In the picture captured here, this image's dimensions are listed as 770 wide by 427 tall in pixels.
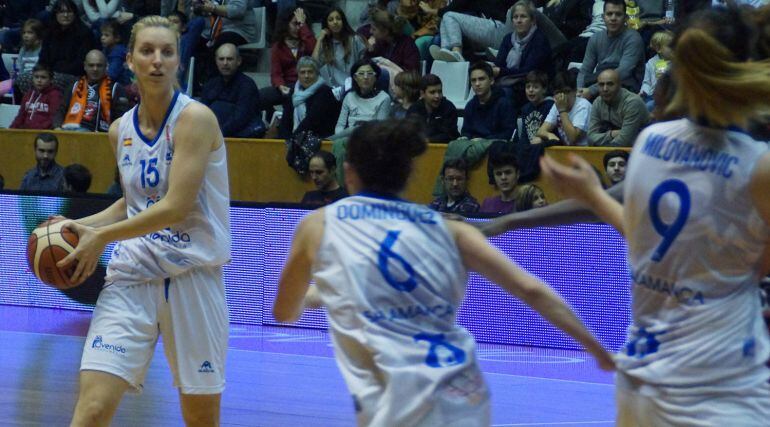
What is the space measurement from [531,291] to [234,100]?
959 centimetres

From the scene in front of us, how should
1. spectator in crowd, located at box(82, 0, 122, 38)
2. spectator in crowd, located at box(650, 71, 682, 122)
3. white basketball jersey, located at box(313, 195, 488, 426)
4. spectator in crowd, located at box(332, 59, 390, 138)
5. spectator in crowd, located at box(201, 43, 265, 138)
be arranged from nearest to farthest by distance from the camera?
white basketball jersey, located at box(313, 195, 488, 426) < spectator in crowd, located at box(650, 71, 682, 122) < spectator in crowd, located at box(332, 59, 390, 138) < spectator in crowd, located at box(201, 43, 265, 138) < spectator in crowd, located at box(82, 0, 122, 38)

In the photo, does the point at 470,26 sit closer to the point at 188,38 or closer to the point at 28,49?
the point at 188,38

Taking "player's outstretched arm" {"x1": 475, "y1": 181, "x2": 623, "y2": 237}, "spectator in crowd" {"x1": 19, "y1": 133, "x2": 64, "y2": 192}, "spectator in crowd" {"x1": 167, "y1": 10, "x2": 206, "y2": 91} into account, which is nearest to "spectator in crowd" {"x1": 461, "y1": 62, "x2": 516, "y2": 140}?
"spectator in crowd" {"x1": 19, "y1": 133, "x2": 64, "y2": 192}

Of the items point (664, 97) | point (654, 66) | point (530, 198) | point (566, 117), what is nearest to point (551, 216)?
point (664, 97)

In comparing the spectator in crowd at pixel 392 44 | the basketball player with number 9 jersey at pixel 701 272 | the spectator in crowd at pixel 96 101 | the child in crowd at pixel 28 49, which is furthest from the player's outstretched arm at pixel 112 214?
the child in crowd at pixel 28 49

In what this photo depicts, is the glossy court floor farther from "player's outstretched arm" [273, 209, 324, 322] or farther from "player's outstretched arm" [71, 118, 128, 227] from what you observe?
"player's outstretched arm" [273, 209, 324, 322]

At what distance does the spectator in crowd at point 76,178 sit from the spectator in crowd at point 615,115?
4.65 metres

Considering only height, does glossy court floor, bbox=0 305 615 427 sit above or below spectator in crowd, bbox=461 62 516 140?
below

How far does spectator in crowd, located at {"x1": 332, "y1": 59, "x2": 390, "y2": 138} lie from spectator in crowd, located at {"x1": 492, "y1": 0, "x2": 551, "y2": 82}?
1.14 m

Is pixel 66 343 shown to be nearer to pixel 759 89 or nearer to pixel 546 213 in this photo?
pixel 546 213

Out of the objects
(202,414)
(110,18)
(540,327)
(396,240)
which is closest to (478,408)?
(396,240)

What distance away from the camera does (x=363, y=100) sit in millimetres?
11820

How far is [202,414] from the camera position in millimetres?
4469

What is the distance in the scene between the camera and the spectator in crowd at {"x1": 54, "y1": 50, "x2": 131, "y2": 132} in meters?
13.0
